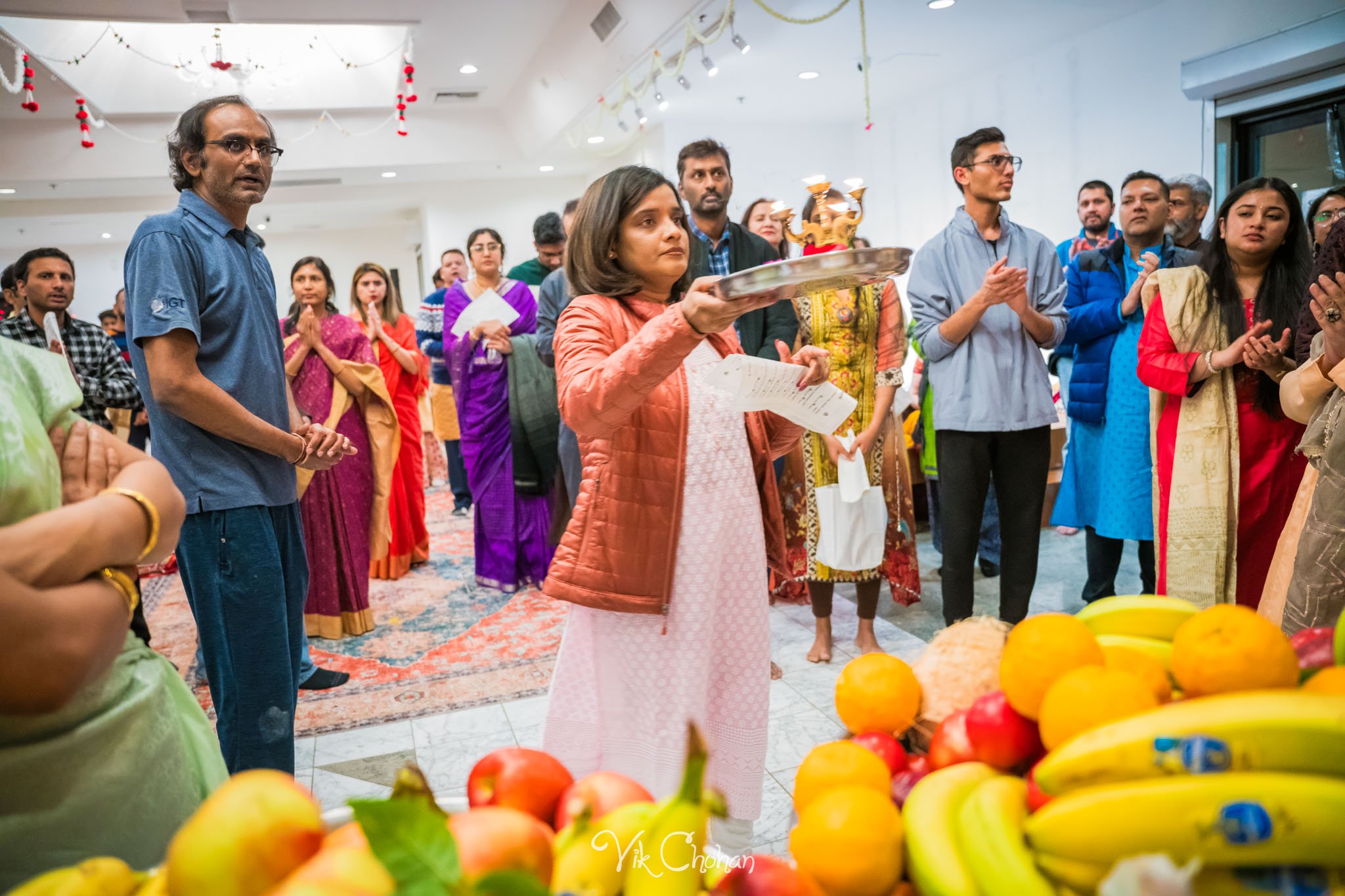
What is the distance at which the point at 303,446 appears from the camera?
1.66 metres

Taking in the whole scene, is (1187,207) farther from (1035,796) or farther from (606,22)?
(1035,796)

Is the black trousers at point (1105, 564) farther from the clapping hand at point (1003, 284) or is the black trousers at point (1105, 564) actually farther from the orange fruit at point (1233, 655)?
A: the orange fruit at point (1233, 655)

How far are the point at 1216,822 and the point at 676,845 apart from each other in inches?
13.1

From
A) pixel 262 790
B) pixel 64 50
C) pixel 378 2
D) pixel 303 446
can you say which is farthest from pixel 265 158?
pixel 64 50

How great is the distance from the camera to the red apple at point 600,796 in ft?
Answer: 2.10

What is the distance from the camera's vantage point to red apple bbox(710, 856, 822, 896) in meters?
0.56

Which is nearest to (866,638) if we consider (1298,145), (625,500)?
(625,500)

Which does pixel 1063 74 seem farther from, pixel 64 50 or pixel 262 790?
pixel 64 50

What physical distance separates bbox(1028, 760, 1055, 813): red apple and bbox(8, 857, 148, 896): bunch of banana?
645 mm

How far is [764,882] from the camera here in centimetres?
57

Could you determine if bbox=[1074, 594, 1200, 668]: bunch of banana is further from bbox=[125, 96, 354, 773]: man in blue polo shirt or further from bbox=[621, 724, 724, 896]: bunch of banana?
bbox=[125, 96, 354, 773]: man in blue polo shirt

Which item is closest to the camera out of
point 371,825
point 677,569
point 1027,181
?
point 371,825

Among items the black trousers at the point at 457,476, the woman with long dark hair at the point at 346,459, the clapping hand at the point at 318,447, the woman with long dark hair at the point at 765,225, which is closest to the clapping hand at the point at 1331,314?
the clapping hand at the point at 318,447

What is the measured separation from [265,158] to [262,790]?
1.48m
